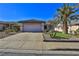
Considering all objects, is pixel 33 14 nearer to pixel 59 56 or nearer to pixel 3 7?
pixel 3 7

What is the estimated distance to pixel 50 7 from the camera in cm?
1001

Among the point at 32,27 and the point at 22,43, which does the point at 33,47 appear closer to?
the point at 22,43

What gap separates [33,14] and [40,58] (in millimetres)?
3786

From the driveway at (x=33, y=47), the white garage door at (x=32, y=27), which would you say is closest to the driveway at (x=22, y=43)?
the driveway at (x=33, y=47)

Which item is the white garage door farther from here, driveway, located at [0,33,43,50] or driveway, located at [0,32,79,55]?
driveway, located at [0,32,79,55]

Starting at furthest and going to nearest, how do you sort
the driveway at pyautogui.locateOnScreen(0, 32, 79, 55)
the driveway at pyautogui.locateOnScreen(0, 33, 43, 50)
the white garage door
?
1. the white garage door
2. the driveway at pyautogui.locateOnScreen(0, 33, 43, 50)
3. the driveway at pyautogui.locateOnScreen(0, 32, 79, 55)

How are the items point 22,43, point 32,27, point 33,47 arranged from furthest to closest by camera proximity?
point 32,27
point 22,43
point 33,47

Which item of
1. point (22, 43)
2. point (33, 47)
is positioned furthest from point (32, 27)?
point (33, 47)

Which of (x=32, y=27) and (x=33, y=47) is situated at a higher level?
(x=32, y=27)

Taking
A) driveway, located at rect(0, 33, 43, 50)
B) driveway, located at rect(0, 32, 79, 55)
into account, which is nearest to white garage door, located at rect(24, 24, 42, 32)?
driveway, located at rect(0, 33, 43, 50)

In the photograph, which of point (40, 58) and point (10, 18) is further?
point (10, 18)

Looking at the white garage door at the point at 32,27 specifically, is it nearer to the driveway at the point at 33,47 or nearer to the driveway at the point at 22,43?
the driveway at the point at 22,43

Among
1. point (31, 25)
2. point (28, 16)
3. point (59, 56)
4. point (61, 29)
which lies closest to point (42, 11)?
point (28, 16)

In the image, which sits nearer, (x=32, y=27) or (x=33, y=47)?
(x=33, y=47)
